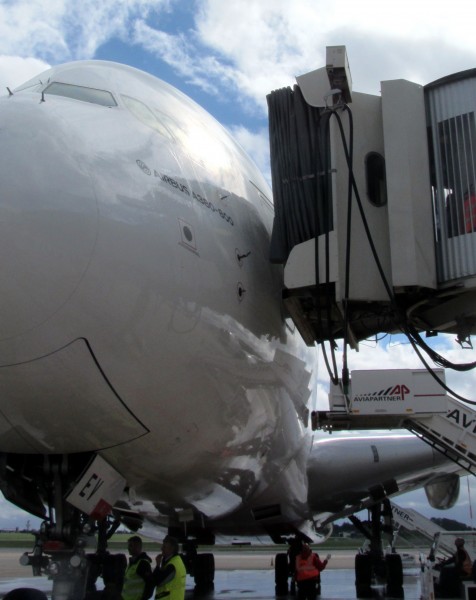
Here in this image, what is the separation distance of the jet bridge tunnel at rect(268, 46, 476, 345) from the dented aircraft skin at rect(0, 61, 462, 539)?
42 cm

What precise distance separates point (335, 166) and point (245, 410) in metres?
2.13

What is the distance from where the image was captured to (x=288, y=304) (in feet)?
21.6

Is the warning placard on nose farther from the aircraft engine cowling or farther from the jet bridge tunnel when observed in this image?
the aircraft engine cowling

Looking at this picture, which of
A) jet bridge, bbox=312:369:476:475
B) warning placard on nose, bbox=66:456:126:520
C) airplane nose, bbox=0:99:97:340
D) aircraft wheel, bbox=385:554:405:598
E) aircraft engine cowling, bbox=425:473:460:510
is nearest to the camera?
airplane nose, bbox=0:99:97:340

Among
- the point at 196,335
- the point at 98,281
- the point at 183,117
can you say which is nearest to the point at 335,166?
the point at 183,117

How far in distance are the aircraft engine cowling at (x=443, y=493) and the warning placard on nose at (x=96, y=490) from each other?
9.67 meters

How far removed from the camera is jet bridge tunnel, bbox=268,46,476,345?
237 inches

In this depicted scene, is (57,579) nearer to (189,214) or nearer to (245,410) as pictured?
(245,410)

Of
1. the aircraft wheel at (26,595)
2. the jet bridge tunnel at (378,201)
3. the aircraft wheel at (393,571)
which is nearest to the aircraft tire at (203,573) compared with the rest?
the aircraft wheel at (393,571)

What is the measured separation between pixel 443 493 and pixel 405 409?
7.27 meters

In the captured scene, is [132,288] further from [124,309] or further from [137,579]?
[137,579]

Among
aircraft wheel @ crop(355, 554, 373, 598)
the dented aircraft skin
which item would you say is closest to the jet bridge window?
the dented aircraft skin

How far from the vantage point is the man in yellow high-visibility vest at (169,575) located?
6008 mm

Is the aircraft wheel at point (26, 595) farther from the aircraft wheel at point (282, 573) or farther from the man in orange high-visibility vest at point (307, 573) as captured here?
the aircraft wheel at point (282, 573)
